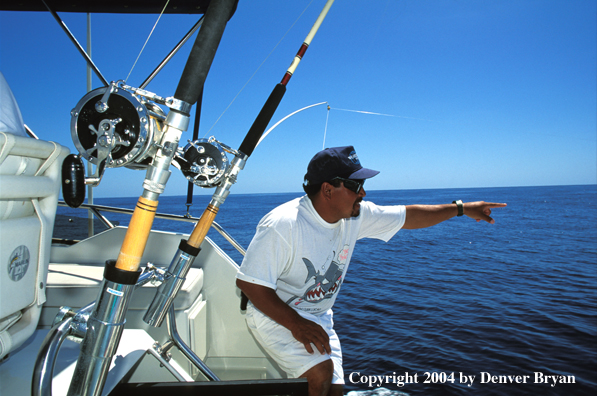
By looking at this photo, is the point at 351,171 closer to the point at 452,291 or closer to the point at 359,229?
the point at 359,229

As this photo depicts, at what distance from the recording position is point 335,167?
206cm

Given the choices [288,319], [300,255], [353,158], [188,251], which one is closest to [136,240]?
[188,251]

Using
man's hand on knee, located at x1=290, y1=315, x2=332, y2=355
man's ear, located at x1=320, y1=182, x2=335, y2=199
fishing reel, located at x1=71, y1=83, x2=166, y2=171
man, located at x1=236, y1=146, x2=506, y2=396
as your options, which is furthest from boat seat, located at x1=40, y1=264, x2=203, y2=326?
fishing reel, located at x1=71, y1=83, x2=166, y2=171

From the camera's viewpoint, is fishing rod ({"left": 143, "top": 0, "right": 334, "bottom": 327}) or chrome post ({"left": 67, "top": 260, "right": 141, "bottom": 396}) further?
fishing rod ({"left": 143, "top": 0, "right": 334, "bottom": 327})

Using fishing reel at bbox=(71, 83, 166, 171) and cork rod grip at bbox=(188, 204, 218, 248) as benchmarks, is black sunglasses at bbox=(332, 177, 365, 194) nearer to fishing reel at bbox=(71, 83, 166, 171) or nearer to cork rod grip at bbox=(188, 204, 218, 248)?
cork rod grip at bbox=(188, 204, 218, 248)

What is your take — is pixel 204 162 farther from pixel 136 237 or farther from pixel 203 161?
pixel 136 237

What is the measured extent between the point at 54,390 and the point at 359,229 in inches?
69.8

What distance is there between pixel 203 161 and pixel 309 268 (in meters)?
1.11

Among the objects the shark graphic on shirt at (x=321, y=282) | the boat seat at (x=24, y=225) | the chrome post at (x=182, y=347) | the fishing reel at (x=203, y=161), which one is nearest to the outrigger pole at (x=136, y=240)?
the fishing reel at (x=203, y=161)

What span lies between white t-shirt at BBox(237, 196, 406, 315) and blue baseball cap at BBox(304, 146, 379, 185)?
20cm

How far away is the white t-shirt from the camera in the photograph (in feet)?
6.25

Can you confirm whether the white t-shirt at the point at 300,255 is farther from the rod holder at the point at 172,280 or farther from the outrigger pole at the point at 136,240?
the outrigger pole at the point at 136,240

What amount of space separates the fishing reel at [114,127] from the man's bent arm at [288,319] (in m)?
1.11

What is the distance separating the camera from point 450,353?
5.36m
